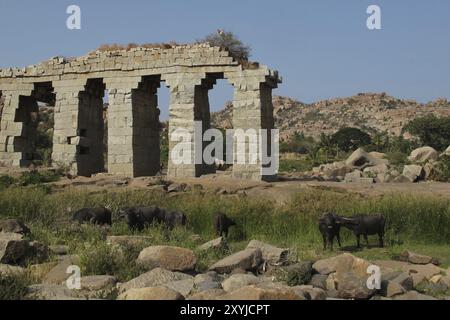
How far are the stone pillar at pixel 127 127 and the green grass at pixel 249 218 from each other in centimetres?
405

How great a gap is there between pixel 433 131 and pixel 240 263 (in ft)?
152

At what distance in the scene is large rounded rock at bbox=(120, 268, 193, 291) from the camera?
653cm

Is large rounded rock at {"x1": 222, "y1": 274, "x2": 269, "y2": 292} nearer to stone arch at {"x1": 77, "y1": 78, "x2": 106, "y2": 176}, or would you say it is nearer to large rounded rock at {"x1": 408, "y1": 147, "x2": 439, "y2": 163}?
stone arch at {"x1": 77, "y1": 78, "x2": 106, "y2": 176}

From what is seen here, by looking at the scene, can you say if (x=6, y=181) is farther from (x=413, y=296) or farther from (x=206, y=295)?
(x=413, y=296)

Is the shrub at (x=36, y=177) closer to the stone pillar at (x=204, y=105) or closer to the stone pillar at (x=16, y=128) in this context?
the stone pillar at (x=16, y=128)

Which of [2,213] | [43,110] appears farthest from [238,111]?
[43,110]

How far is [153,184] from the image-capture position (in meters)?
16.7

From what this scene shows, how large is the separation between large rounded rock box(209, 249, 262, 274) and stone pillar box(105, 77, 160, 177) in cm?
1201

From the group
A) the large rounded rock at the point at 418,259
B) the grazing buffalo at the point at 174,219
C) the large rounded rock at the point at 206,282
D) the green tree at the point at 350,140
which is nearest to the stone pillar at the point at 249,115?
the grazing buffalo at the point at 174,219

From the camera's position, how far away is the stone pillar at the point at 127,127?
1933cm

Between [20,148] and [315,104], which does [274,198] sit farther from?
[315,104]

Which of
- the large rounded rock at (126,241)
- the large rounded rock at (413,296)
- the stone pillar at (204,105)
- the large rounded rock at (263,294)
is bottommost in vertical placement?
the large rounded rock at (413,296)

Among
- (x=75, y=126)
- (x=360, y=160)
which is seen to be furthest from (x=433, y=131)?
(x=75, y=126)

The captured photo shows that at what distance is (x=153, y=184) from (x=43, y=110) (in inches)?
1188
